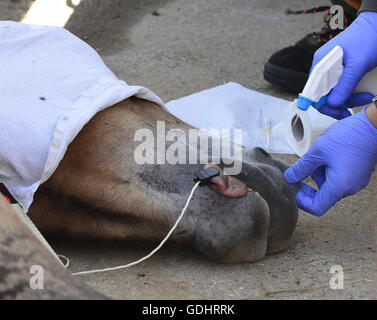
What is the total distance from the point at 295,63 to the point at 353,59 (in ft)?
3.28

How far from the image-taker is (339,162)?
1.80 meters

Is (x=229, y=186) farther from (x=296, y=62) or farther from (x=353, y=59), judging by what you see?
(x=296, y=62)

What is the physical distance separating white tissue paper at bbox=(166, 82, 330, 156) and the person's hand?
0.31 meters

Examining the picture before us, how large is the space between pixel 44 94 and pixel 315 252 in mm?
738

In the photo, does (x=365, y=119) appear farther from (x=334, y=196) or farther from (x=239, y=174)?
(x=239, y=174)

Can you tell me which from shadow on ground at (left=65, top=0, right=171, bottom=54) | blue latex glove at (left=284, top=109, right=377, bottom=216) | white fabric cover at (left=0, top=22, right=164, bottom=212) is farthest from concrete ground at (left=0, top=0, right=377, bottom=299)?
white fabric cover at (left=0, top=22, right=164, bottom=212)

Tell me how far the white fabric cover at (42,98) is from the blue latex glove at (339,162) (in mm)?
425

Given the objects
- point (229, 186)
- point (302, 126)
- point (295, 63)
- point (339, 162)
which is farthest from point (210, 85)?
point (229, 186)

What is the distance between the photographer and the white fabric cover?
1.67 metres

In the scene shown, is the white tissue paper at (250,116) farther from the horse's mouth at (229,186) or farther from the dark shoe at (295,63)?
the horse's mouth at (229,186)

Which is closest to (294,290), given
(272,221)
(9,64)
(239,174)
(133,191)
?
(272,221)

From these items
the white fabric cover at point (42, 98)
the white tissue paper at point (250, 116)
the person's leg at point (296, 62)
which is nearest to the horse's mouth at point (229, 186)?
the white fabric cover at point (42, 98)

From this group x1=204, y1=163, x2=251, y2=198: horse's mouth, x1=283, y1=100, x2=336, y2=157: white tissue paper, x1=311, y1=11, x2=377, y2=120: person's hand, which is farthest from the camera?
x1=283, y1=100, x2=336, y2=157: white tissue paper

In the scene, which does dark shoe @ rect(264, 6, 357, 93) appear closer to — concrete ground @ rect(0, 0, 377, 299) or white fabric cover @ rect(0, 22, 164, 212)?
concrete ground @ rect(0, 0, 377, 299)
